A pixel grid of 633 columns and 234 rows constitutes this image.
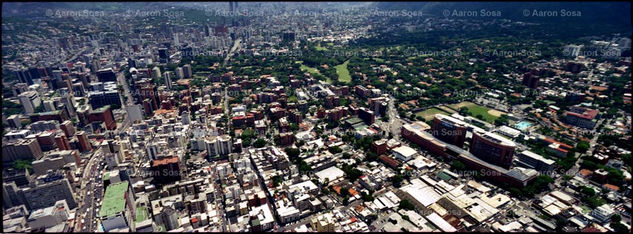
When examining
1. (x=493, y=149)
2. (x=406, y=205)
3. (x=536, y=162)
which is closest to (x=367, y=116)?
(x=493, y=149)

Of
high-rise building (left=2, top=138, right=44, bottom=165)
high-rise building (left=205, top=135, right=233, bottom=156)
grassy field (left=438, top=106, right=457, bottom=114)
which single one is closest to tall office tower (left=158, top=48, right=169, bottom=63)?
high-rise building (left=2, top=138, right=44, bottom=165)

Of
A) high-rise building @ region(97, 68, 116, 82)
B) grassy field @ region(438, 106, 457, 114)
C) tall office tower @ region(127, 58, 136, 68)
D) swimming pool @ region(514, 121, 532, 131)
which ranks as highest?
tall office tower @ region(127, 58, 136, 68)

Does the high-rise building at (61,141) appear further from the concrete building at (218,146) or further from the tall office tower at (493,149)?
the tall office tower at (493,149)

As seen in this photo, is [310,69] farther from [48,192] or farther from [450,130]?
[48,192]

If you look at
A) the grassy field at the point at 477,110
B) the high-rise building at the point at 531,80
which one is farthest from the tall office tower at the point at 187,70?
the high-rise building at the point at 531,80

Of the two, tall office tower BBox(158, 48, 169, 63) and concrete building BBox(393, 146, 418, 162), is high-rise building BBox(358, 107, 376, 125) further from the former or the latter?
tall office tower BBox(158, 48, 169, 63)
